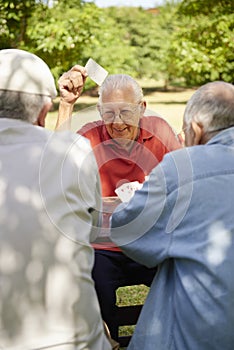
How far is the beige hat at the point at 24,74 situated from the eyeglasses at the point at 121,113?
4.46ft

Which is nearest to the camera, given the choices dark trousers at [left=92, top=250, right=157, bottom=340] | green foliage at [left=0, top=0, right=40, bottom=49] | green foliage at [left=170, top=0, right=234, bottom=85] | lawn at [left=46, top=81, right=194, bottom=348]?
dark trousers at [left=92, top=250, right=157, bottom=340]

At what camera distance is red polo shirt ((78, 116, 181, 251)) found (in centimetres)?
353

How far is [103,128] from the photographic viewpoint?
3.69 m

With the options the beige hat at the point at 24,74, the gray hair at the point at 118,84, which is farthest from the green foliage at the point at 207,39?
the beige hat at the point at 24,74

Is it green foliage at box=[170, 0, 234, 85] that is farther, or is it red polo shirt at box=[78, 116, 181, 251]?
green foliage at box=[170, 0, 234, 85]

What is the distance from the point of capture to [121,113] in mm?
3621

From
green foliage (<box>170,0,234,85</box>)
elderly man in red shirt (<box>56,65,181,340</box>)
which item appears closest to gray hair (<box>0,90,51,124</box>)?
elderly man in red shirt (<box>56,65,181,340</box>)

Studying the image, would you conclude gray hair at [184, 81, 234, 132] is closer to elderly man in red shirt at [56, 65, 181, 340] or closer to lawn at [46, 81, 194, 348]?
lawn at [46, 81, 194, 348]

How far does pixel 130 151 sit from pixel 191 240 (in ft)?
4.96

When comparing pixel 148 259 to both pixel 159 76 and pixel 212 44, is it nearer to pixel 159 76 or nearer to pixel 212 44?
pixel 212 44

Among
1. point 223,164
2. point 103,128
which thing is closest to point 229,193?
Result: point 223,164

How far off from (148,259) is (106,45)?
23239 mm

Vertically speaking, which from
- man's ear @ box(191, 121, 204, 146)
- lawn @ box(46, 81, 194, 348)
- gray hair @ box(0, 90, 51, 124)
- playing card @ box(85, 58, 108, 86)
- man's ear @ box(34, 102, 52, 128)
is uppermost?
gray hair @ box(0, 90, 51, 124)

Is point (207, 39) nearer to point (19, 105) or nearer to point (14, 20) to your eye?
point (14, 20)
